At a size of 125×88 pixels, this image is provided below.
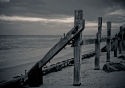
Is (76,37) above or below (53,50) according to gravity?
above

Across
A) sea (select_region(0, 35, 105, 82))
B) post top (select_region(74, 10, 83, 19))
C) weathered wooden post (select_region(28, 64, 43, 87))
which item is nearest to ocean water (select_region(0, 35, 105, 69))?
sea (select_region(0, 35, 105, 82))

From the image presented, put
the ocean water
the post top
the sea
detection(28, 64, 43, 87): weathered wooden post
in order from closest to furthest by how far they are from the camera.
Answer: the post top
detection(28, 64, 43, 87): weathered wooden post
the sea
the ocean water

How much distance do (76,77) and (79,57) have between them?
712mm

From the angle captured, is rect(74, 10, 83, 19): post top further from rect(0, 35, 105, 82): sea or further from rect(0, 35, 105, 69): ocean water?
rect(0, 35, 105, 69): ocean water

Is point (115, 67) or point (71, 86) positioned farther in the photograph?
point (115, 67)

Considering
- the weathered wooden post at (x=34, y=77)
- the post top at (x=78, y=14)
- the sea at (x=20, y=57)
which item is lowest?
the sea at (x=20, y=57)

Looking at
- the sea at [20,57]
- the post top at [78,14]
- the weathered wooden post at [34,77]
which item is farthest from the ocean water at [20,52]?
the post top at [78,14]

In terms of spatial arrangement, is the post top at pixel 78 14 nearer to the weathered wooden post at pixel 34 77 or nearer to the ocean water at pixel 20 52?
the weathered wooden post at pixel 34 77

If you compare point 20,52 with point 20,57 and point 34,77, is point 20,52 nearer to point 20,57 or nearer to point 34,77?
point 20,57

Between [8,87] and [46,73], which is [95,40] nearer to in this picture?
[46,73]

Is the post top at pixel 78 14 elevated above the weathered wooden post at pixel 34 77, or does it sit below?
above

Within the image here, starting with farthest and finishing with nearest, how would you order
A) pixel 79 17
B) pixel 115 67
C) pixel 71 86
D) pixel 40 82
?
1. pixel 115 67
2. pixel 40 82
3. pixel 71 86
4. pixel 79 17

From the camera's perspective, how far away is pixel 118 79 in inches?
213

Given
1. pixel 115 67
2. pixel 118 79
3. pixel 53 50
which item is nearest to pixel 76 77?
pixel 53 50
